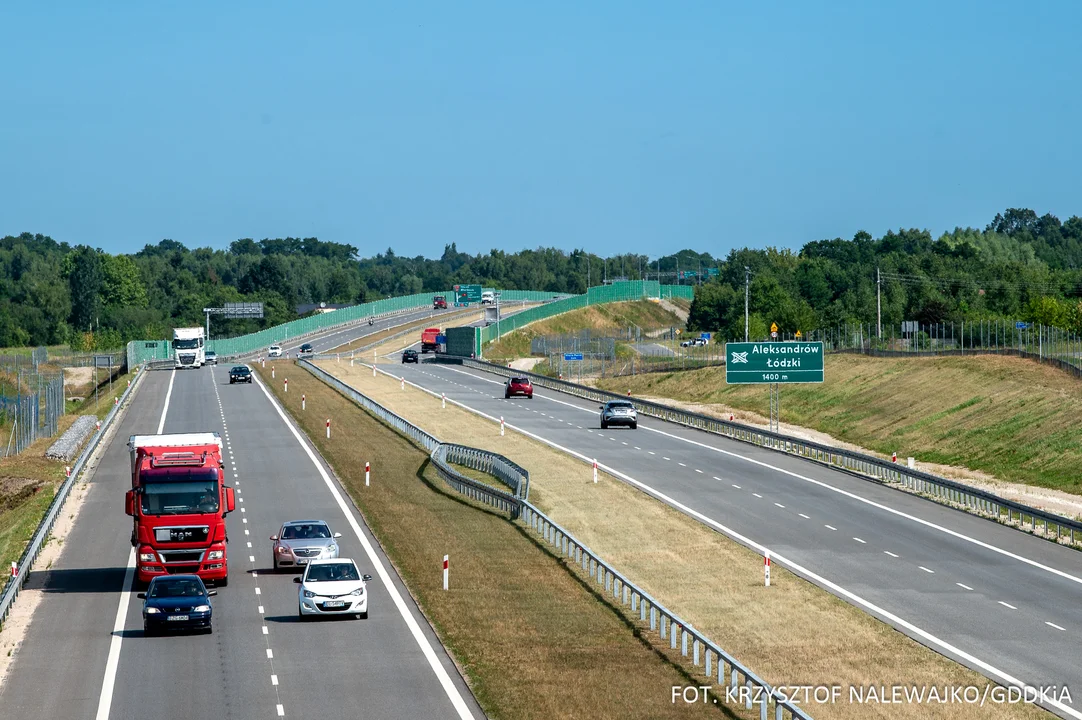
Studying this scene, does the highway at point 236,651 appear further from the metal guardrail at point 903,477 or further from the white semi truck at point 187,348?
the white semi truck at point 187,348

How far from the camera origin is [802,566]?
4203 centimetres

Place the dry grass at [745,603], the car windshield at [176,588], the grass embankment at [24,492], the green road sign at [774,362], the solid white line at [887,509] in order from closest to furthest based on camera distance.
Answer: the dry grass at [745,603] < the car windshield at [176,588] < the solid white line at [887,509] < the grass embankment at [24,492] < the green road sign at [774,362]

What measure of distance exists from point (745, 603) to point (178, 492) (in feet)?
48.7

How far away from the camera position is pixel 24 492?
2254 inches

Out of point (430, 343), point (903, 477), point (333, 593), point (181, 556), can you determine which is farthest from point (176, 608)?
point (430, 343)

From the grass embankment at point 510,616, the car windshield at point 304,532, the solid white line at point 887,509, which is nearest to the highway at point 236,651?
the grass embankment at point 510,616

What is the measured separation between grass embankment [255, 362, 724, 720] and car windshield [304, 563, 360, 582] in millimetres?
2121

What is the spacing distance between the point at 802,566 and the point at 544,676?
16850mm

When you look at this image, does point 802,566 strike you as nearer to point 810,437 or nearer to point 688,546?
point 688,546

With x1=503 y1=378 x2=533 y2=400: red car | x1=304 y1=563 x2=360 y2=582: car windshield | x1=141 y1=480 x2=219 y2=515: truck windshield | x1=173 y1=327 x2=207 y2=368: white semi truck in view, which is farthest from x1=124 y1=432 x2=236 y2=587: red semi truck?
x1=173 y1=327 x2=207 y2=368: white semi truck

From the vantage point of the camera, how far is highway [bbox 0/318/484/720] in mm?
24906

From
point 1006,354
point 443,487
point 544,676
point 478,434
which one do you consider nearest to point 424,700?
point 544,676

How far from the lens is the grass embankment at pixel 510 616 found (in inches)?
999

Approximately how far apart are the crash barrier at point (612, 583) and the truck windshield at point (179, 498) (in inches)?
403
